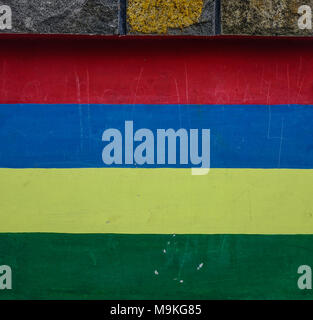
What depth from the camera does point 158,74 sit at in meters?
2.54

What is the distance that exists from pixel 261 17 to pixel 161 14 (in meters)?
0.52

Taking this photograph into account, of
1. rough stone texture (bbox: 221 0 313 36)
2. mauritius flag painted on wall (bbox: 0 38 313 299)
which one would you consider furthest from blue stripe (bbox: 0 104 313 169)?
rough stone texture (bbox: 221 0 313 36)

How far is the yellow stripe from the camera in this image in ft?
8.34

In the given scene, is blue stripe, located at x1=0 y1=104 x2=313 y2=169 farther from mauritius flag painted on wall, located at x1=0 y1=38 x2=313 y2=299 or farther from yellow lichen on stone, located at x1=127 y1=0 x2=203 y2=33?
yellow lichen on stone, located at x1=127 y1=0 x2=203 y2=33

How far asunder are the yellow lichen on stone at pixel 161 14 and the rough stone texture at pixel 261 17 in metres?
0.16

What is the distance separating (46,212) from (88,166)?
1.16 ft

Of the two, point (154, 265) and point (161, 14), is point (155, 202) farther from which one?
point (161, 14)

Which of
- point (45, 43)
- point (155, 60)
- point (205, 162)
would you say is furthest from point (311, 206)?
point (45, 43)

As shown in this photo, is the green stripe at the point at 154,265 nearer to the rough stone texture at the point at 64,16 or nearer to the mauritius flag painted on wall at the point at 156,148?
the mauritius flag painted on wall at the point at 156,148

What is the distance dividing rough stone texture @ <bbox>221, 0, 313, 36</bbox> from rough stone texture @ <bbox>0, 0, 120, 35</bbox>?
23.1 inches

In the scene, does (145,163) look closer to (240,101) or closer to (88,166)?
(88,166)

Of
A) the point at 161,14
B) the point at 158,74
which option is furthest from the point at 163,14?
the point at 158,74

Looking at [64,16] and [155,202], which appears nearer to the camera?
[64,16]

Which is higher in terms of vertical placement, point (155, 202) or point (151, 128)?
point (151, 128)
